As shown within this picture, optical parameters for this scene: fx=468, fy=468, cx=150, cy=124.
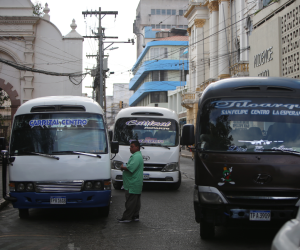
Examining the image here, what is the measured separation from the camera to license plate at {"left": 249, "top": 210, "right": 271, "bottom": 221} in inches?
256

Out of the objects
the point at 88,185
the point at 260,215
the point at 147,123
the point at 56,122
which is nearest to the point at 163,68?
the point at 147,123

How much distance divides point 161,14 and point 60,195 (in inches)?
3278

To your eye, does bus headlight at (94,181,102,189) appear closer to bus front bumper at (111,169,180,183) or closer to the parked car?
bus front bumper at (111,169,180,183)

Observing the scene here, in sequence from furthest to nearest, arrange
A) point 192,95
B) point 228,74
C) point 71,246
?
point 192,95 → point 228,74 → point 71,246

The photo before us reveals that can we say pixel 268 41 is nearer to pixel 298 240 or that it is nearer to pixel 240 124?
pixel 240 124

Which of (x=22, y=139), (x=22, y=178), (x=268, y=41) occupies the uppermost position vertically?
(x=268, y=41)

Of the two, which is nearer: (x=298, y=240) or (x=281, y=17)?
(x=298, y=240)

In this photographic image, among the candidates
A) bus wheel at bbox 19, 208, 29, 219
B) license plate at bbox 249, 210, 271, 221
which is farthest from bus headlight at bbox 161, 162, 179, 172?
license plate at bbox 249, 210, 271, 221

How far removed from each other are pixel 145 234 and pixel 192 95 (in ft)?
128

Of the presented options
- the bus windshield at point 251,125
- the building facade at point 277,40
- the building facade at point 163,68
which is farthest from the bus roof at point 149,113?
the building facade at point 163,68

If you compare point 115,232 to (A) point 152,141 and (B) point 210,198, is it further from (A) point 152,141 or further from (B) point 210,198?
(A) point 152,141

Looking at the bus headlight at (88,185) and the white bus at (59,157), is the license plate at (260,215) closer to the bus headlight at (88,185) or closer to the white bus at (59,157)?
the white bus at (59,157)

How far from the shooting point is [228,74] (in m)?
36.2

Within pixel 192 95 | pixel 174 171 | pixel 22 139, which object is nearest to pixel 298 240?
pixel 22 139
